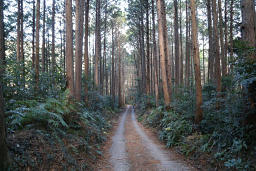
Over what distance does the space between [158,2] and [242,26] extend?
7.95 meters

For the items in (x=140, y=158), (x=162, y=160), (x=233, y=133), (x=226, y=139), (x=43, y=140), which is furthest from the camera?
(x=140, y=158)

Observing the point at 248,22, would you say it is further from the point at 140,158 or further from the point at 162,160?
the point at 140,158

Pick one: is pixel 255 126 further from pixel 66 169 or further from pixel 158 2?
pixel 158 2

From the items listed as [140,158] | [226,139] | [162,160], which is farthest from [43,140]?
[226,139]

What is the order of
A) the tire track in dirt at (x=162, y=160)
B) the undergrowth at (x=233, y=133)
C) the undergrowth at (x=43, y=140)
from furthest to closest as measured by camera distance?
the tire track in dirt at (x=162, y=160) < the undergrowth at (x=233, y=133) < the undergrowth at (x=43, y=140)

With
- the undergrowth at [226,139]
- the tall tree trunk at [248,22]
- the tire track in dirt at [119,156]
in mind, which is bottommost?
the tire track in dirt at [119,156]

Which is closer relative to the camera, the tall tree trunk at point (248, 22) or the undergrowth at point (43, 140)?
the undergrowth at point (43, 140)

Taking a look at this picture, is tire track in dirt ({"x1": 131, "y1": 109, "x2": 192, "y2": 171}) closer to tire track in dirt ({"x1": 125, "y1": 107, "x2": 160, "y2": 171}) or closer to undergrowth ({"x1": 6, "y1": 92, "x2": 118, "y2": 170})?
tire track in dirt ({"x1": 125, "y1": 107, "x2": 160, "y2": 171})

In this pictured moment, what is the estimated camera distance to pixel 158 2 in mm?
12562

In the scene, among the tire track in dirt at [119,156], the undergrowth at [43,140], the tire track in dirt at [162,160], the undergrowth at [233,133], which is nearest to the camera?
the undergrowth at [43,140]

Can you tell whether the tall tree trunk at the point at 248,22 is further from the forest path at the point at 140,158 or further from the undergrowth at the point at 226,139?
the forest path at the point at 140,158

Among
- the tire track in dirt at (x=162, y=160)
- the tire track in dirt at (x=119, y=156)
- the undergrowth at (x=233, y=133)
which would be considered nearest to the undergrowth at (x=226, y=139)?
the undergrowth at (x=233, y=133)

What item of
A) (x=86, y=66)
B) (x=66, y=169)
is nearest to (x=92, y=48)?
(x=86, y=66)

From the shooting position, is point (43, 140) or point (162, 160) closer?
point (43, 140)
